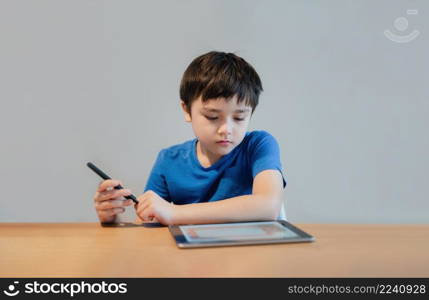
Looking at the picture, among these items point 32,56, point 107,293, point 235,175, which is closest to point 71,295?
point 107,293

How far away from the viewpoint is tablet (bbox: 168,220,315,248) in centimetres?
52

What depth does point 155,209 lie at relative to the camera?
71 cm

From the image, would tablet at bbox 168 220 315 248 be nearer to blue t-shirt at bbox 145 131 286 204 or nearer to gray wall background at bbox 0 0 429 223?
blue t-shirt at bbox 145 131 286 204

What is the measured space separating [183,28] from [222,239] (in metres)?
1.14

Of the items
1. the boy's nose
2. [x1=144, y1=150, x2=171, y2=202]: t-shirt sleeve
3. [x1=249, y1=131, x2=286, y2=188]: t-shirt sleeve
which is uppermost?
the boy's nose

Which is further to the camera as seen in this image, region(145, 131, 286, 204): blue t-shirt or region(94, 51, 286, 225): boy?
region(145, 131, 286, 204): blue t-shirt

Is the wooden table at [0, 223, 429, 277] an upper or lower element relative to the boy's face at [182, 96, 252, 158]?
lower

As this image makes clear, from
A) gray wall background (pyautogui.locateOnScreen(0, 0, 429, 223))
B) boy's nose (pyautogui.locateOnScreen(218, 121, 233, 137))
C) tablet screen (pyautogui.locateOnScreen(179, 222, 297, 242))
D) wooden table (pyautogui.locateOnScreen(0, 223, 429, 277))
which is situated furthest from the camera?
gray wall background (pyautogui.locateOnScreen(0, 0, 429, 223))

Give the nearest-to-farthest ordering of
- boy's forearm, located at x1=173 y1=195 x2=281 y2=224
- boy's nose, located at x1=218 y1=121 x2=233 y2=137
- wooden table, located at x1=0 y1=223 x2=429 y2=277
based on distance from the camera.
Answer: wooden table, located at x1=0 y1=223 x2=429 y2=277 < boy's forearm, located at x1=173 y1=195 x2=281 y2=224 < boy's nose, located at x1=218 y1=121 x2=233 y2=137

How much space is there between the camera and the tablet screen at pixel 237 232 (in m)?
0.54

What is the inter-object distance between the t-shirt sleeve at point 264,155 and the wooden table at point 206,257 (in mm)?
295

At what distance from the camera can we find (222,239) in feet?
1.75

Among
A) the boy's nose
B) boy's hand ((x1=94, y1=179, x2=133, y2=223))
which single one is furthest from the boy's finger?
the boy's nose

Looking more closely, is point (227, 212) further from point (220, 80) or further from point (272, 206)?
point (220, 80)
